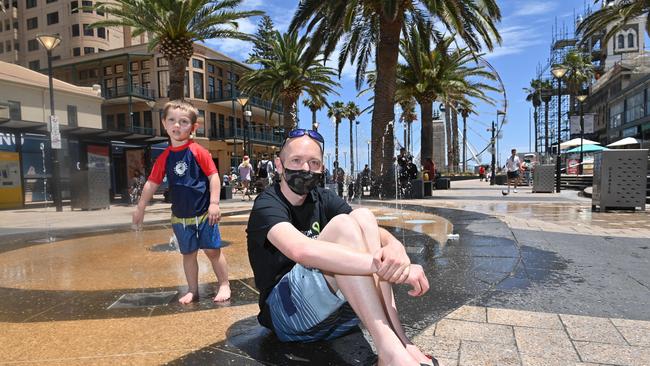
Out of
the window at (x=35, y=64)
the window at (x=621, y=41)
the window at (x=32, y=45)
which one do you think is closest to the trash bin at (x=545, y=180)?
the window at (x=621, y=41)

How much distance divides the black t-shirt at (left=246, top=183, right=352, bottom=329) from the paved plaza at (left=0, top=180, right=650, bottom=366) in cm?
40

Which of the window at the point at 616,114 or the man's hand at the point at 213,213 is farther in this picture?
the window at the point at 616,114

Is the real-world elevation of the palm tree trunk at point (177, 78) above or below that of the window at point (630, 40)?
below

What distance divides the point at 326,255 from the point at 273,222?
0.38 m

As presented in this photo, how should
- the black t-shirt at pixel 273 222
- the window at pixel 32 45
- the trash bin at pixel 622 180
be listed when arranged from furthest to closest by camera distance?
1. the window at pixel 32 45
2. the trash bin at pixel 622 180
3. the black t-shirt at pixel 273 222

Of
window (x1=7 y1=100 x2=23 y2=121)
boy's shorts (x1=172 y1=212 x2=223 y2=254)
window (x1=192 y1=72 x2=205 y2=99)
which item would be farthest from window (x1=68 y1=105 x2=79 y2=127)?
boy's shorts (x1=172 y1=212 x2=223 y2=254)

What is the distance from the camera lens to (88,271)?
15.3ft

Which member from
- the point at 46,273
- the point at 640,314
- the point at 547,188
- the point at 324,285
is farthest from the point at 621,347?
the point at 547,188

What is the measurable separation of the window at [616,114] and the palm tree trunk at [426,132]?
95.6ft

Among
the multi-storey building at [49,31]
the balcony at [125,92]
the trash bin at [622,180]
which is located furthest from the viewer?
the multi-storey building at [49,31]

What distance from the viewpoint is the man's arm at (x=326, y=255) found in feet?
5.74

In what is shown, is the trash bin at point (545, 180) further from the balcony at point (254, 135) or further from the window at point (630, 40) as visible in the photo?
the window at point (630, 40)

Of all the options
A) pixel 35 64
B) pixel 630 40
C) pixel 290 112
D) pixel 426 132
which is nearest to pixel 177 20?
pixel 290 112

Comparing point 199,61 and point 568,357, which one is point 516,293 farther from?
point 199,61
